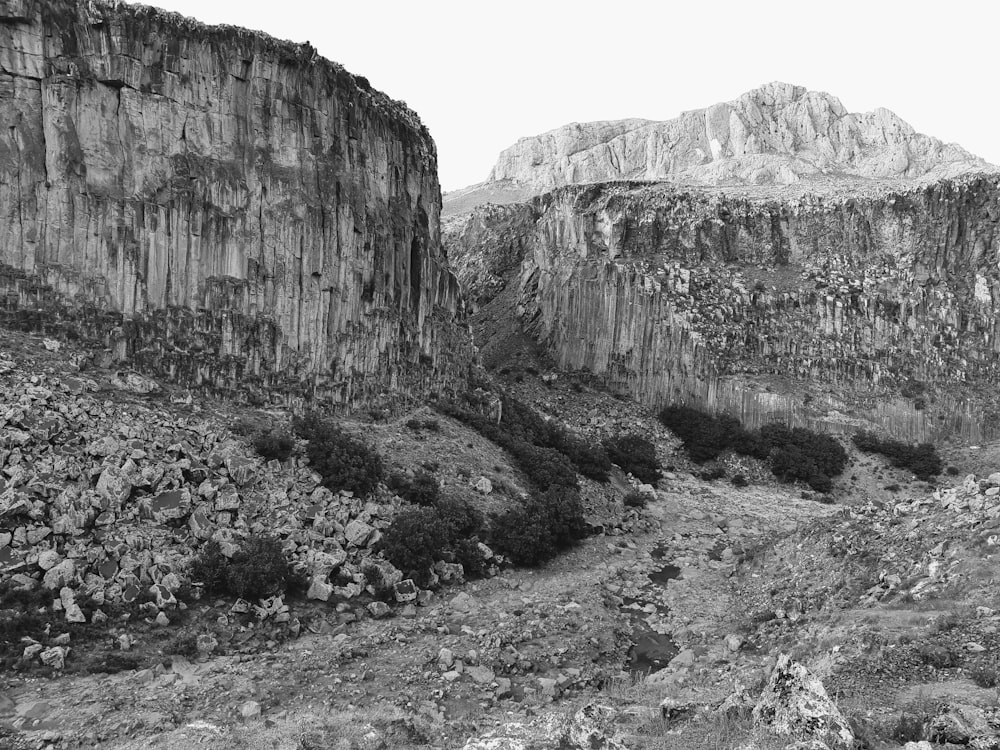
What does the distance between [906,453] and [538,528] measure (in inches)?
1319

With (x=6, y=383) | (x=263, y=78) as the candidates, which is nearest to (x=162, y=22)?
(x=263, y=78)

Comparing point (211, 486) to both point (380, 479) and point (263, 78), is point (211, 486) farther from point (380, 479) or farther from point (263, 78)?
point (263, 78)

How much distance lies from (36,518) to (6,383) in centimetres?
584

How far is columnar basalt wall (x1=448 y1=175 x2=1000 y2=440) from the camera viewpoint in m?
52.1

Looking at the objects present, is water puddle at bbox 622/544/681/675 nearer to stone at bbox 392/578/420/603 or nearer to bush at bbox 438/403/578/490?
stone at bbox 392/578/420/603

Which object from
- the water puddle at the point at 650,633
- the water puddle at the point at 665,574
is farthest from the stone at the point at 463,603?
the water puddle at the point at 665,574

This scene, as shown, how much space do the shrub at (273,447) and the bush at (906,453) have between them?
4099cm

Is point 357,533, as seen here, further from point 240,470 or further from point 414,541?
point 240,470

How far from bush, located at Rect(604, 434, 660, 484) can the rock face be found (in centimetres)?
1620

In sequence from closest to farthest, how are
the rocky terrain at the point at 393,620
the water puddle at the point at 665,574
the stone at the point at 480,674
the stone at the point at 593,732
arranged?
the stone at the point at 593,732 < the rocky terrain at the point at 393,620 < the stone at the point at 480,674 < the water puddle at the point at 665,574

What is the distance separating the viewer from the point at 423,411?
120 ft

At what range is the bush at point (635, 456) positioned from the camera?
44531 millimetres

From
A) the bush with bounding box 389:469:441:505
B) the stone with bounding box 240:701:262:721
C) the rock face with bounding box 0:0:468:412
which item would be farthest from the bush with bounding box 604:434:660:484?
the stone with bounding box 240:701:262:721

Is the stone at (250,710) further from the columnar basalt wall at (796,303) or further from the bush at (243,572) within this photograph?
the columnar basalt wall at (796,303)
